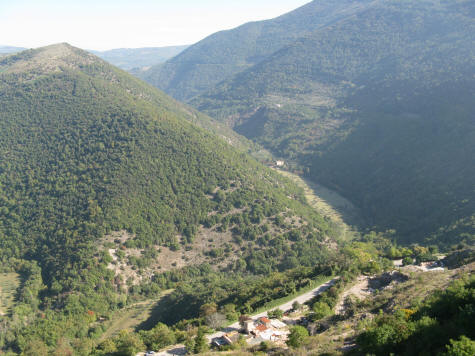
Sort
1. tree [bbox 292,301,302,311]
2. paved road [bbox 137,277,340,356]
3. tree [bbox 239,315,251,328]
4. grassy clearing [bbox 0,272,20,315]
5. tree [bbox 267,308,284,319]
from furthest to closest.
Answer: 1. grassy clearing [bbox 0,272,20,315]
2. tree [bbox 292,301,302,311]
3. tree [bbox 267,308,284,319]
4. tree [bbox 239,315,251,328]
5. paved road [bbox 137,277,340,356]

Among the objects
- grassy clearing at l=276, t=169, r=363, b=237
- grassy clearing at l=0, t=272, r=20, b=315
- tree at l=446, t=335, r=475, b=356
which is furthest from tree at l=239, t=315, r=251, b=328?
grassy clearing at l=276, t=169, r=363, b=237

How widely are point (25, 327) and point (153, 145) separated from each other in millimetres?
82535

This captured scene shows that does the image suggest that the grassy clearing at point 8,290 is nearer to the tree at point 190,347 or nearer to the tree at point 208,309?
the tree at point 208,309

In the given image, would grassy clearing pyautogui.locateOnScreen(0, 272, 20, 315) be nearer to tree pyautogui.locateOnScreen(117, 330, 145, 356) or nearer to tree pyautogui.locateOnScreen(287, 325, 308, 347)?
tree pyautogui.locateOnScreen(117, 330, 145, 356)

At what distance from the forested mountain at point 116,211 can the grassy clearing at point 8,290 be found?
2.22m

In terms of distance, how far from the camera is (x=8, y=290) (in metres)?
96.1

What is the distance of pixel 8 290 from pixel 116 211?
34.8 meters

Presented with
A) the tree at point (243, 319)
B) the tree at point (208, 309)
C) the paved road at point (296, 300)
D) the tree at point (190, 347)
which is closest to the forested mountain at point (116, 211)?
the tree at point (208, 309)

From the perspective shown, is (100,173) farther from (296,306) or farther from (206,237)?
(296,306)

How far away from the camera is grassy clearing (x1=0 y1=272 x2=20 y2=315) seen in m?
88.9

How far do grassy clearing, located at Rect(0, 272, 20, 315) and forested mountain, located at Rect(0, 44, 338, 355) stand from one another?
2.22 metres

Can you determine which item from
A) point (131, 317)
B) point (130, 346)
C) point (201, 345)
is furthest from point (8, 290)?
point (201, 345)

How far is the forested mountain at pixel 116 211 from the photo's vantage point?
93.8 meters

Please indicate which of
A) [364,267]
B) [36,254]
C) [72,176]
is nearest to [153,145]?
[72,176]
